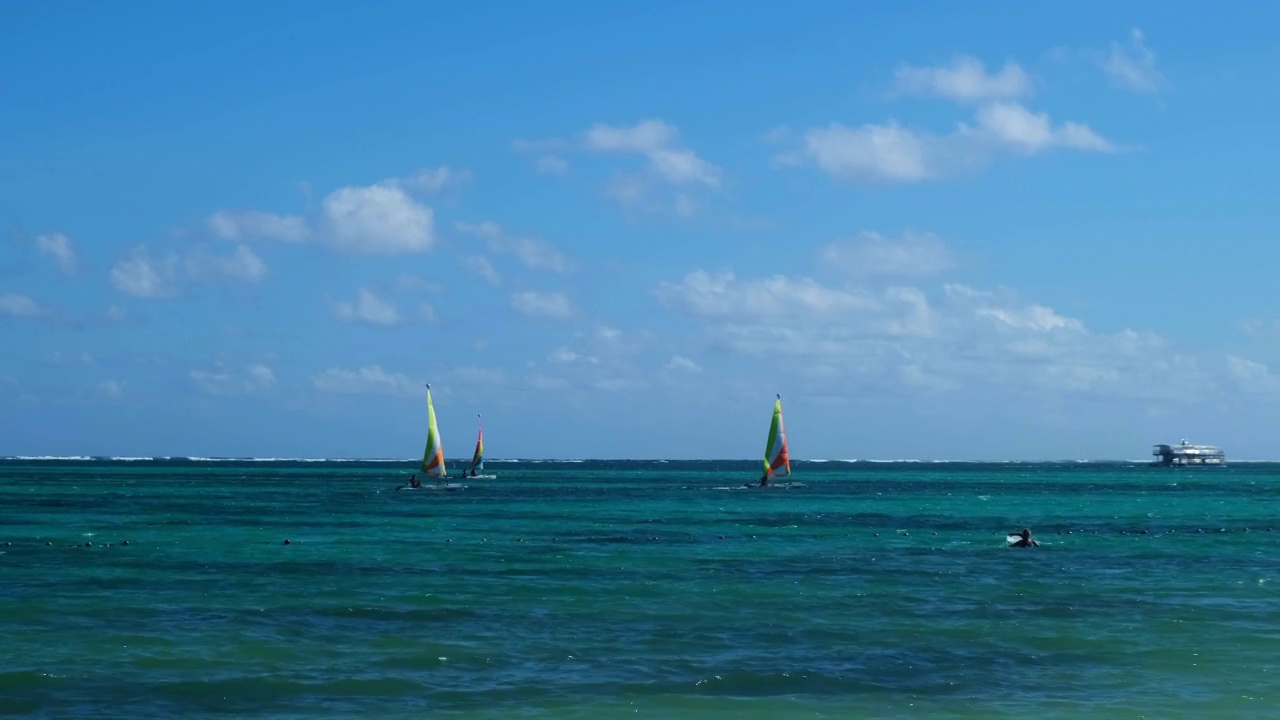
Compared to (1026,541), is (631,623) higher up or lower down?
lower down

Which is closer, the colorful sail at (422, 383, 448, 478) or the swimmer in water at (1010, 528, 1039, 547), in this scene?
the swimmer in water at (1010, 528, 1039, 547)

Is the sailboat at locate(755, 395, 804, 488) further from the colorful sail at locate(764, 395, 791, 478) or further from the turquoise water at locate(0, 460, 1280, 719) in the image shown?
the turquoise water at locate(0, 460, 1280, 719)

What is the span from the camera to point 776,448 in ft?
404

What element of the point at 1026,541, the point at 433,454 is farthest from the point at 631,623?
the point at 433,454

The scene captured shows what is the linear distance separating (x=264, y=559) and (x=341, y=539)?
1132cm

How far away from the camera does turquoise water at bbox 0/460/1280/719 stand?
25750 millimetres

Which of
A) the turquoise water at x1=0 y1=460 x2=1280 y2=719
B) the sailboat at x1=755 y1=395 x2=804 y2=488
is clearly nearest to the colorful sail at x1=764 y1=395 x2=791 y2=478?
the sailboat at x1=755 y1=395 x2=804 y2=488

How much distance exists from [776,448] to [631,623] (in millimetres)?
89243

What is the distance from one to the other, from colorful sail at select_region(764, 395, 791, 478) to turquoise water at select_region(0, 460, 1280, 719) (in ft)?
143

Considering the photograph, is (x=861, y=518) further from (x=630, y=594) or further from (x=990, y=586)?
(x=630, y=594)

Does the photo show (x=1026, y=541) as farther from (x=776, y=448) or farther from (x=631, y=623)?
(x=776, y=448)

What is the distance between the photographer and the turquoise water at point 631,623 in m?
25.8

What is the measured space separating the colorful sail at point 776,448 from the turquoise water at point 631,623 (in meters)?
43.5

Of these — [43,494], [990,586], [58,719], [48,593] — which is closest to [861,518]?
[990,586]
